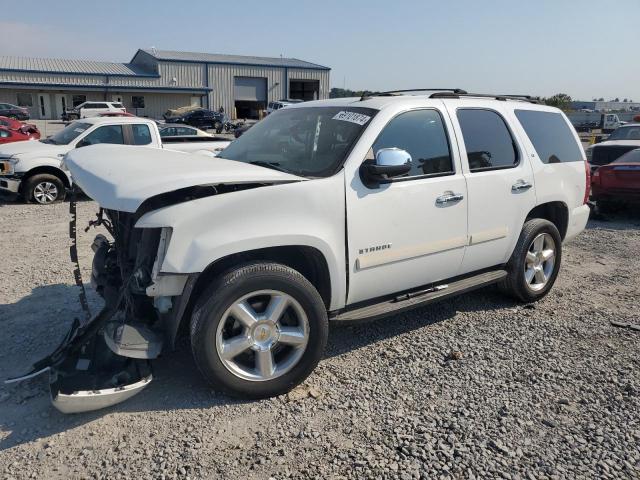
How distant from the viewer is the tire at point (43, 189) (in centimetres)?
995

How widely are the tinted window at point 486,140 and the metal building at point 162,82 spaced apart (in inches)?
2075

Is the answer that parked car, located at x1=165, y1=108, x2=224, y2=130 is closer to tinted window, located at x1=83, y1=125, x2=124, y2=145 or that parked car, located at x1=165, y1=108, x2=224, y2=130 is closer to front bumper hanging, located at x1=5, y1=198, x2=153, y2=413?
tinted window, located at x1=83, y1=125, x2=124, y2=145

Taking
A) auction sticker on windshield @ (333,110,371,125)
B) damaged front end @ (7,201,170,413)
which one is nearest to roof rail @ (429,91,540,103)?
auction sticker on windshield @ (333,110,371,125)

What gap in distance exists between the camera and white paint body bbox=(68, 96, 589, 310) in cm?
310

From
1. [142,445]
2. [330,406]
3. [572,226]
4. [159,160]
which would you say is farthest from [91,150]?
[572,226]

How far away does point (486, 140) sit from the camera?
4.59 m

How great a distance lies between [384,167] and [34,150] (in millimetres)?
8886

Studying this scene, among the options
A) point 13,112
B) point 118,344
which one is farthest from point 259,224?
point 13,112

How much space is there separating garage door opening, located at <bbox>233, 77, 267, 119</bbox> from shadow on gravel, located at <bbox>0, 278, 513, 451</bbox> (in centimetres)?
5450

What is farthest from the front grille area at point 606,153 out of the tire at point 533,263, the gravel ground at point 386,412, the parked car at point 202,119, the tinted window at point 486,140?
the parked car at point 202,119

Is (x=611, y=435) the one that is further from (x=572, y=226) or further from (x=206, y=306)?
(x=572, y=226)

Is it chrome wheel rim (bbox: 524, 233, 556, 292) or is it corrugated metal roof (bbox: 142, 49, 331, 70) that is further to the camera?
corrugated metal roof (bbox: 142, 49, 331, 70)

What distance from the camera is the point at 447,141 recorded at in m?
4.26

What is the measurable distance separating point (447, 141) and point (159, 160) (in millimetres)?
2211
